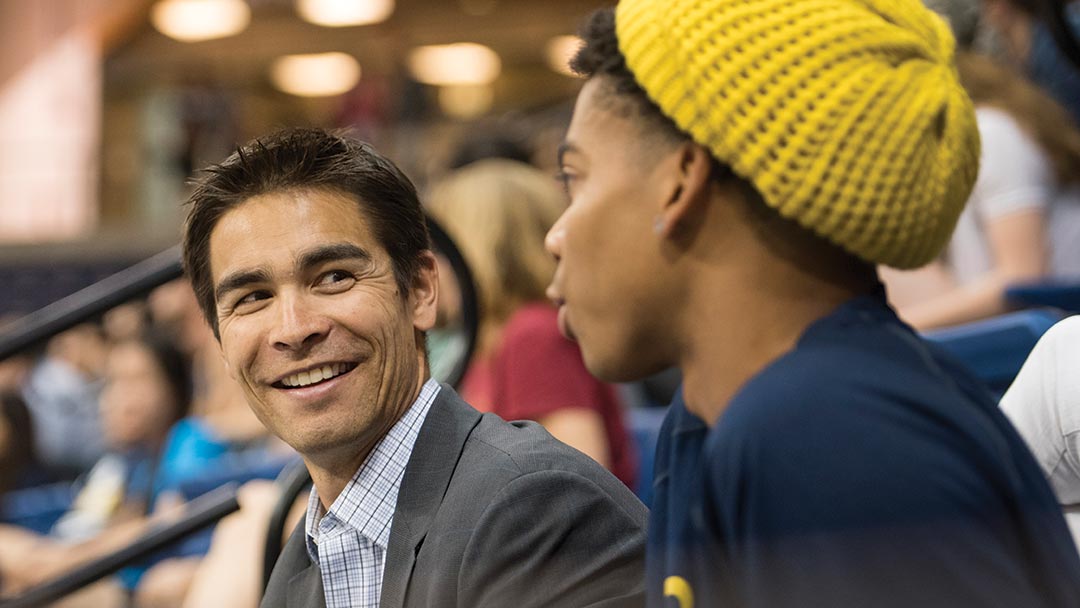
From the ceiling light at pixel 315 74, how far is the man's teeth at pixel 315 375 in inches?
449

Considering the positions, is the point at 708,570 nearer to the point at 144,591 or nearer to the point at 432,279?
the point at 432,279

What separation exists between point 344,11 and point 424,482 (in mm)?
11089

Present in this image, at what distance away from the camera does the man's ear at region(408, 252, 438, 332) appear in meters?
1.62

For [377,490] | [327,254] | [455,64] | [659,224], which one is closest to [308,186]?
[327,254]

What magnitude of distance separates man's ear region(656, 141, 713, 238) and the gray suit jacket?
0.44 meters

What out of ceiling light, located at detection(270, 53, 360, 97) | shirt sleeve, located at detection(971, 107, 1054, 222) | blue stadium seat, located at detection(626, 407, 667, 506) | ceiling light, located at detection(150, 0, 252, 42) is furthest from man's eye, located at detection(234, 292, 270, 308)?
ceiling light, located at detection(270, 53, 360, 97)

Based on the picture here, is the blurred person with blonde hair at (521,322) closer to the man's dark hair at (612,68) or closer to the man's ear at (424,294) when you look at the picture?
the man's ear at (424,294)

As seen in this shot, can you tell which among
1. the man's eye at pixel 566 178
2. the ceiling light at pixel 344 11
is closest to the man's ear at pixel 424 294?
the man's eye at pixel 566 178

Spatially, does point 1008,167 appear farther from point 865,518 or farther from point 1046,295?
point 865,518

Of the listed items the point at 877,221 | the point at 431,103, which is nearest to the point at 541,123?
the point at 877,221

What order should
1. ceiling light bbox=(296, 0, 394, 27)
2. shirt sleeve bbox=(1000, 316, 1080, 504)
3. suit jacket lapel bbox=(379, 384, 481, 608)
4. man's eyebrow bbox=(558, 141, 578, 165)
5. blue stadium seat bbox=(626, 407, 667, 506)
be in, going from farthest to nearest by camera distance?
ceiling light bbox=(296, 0, 394, 27), blue stadium seat bbox=(626, 407, 667, 506), suit jacket lapel bbox=(379, 384, 481, 608), shirt sleeve bbox=(1000, 316, 1080, 504), man's eyebrow bbox=(558, 141, 578, 165)

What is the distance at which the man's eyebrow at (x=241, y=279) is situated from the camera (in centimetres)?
149

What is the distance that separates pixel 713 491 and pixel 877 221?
0.77 feet

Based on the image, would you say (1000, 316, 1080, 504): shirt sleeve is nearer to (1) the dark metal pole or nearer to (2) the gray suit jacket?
(2) the gray suit jacket
